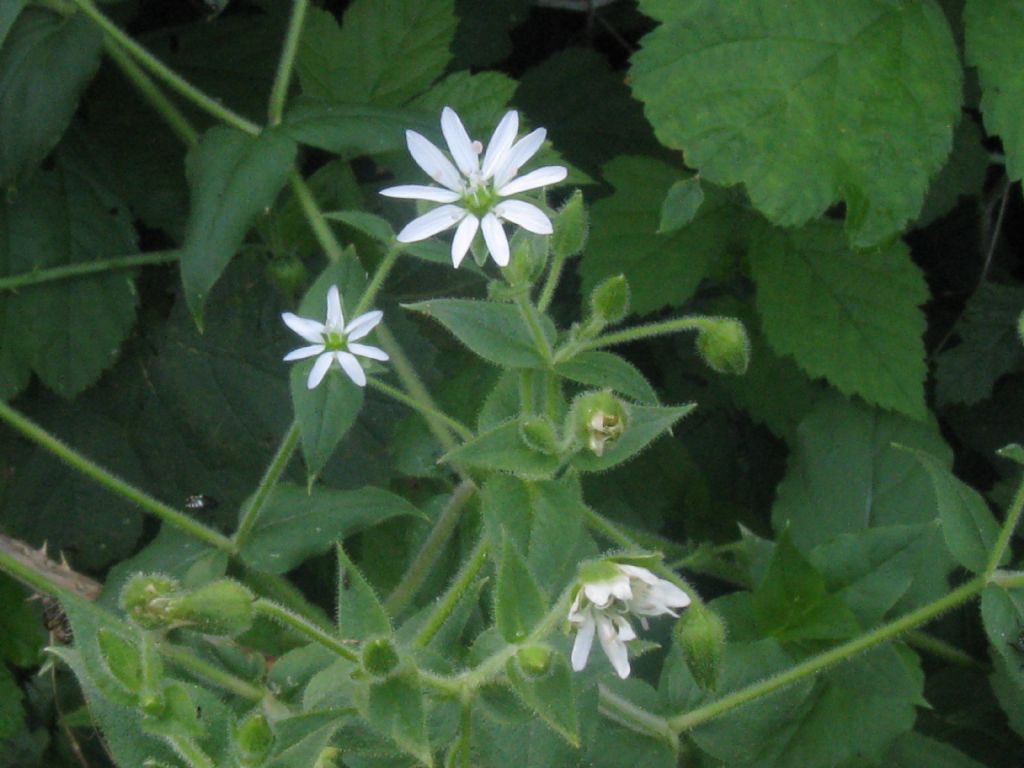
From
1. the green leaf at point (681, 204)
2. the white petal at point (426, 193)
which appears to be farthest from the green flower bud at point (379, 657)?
the green leaf at point (681, 204)

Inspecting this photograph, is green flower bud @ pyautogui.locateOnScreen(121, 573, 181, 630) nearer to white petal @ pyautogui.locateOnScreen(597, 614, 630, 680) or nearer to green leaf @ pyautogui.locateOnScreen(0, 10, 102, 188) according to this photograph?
white petal @ pyautogui.locateOnScreen(597, 614, 630, 680)

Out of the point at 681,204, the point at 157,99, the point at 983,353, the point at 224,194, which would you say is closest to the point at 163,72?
the point at 157,99

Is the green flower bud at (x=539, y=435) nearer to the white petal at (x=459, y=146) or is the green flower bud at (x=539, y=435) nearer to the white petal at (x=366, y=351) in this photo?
the white petal at (x=366, y=351)

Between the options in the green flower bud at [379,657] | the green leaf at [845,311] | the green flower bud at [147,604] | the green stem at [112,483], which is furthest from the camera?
the green leaf at [845,311]

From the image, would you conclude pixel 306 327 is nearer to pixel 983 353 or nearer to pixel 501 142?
pixel 501 142

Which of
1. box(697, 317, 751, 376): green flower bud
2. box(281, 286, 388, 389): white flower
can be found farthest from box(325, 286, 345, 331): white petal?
box(697, 317, 751, 376): green flower bud

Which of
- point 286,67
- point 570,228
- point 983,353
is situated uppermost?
point 286,67
